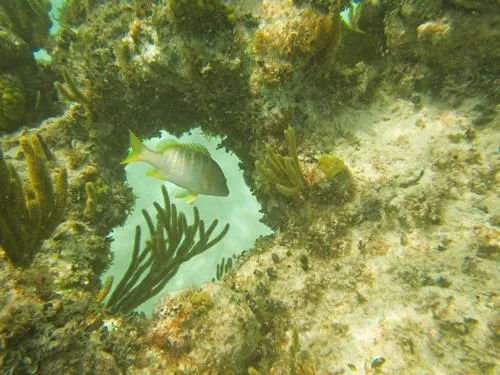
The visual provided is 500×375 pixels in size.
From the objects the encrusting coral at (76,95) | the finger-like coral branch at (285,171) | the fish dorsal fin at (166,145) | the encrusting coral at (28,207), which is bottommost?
the encrusting coral at (28,207)

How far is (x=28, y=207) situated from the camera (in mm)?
2520

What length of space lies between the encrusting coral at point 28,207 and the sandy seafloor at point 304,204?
0.03 meters

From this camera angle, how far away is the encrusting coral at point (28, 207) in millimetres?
2312

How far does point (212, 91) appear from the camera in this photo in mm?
3588

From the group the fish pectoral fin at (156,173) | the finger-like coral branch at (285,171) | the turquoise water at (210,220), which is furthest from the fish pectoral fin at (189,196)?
the turquoise water at (210,220)

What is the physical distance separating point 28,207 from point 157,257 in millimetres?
1501

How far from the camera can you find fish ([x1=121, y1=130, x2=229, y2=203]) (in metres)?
3.35

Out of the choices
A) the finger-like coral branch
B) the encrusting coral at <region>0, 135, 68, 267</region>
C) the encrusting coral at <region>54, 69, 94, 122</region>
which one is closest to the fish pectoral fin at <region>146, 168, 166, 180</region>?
the encrusting coral at <region>0, 135, 68, 267</region>

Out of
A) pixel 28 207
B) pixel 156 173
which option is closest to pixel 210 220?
pixel 156 173

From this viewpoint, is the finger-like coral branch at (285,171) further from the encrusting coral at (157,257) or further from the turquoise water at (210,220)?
the turquoise water at (210,220)

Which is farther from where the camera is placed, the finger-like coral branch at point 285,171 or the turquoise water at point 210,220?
the turquoise water at point 210,220

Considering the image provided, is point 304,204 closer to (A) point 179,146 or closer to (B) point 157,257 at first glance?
(A) point 179,146

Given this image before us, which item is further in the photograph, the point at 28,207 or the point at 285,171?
the point at 285,171

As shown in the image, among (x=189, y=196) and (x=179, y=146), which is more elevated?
(x=179, y=146)
